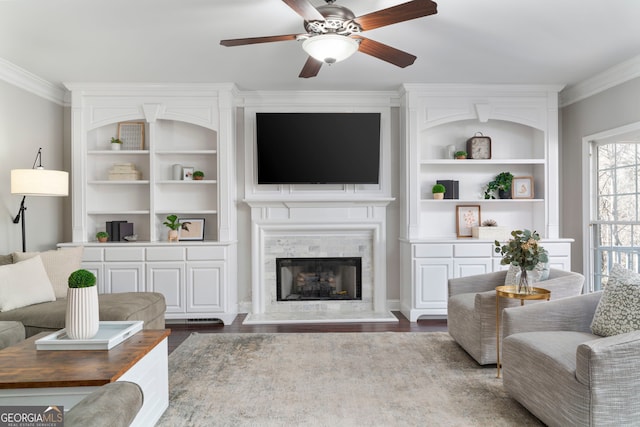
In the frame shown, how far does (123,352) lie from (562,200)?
16.4 ft

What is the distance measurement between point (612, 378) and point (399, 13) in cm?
211

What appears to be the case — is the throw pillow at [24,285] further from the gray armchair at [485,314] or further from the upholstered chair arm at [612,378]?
the upholstered chair arm at [612,378]

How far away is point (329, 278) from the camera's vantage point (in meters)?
5.23

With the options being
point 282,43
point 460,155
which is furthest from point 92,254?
point 460,155

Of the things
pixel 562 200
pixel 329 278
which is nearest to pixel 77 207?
pixel 329 278

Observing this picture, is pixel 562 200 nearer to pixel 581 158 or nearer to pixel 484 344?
pixel 581 158

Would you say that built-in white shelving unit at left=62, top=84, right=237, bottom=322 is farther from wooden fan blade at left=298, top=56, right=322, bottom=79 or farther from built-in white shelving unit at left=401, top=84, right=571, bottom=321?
built-in white shelving unit at left=401, top=84, right=571, bottom=321

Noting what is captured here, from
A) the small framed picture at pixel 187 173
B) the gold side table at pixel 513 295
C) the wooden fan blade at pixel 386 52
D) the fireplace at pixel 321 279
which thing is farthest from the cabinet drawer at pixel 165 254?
the gold side table at pixel 513 295

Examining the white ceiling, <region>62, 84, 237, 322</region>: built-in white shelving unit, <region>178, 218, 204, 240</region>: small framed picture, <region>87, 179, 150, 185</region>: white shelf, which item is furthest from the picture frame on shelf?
<region>178, 218, 204, 240</region>: small framed picture

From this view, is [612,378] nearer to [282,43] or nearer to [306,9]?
[306,9]

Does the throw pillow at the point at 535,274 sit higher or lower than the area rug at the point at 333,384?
higher

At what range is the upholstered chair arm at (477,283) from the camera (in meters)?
3.82

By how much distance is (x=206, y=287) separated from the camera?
4598mm

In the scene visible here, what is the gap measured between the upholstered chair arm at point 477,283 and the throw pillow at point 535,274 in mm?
139
